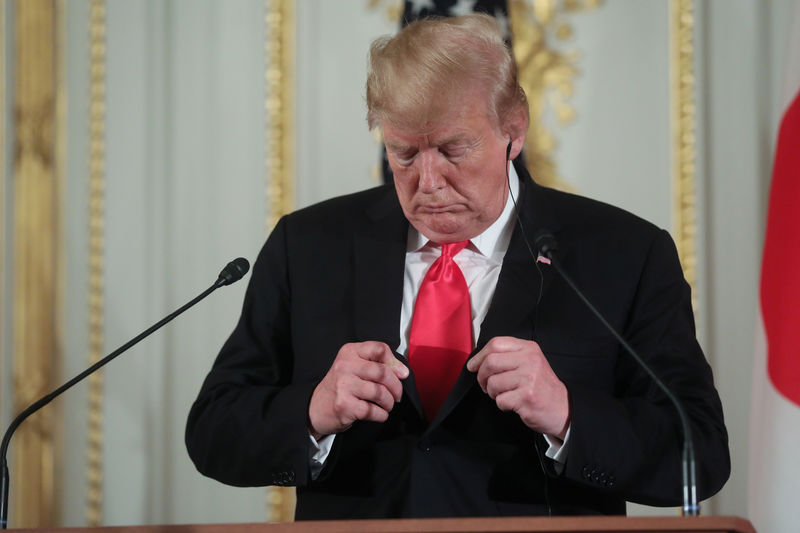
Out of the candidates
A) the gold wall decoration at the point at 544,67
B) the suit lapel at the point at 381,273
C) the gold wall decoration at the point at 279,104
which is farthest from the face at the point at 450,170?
the gold wall decoration at the point at 279,104

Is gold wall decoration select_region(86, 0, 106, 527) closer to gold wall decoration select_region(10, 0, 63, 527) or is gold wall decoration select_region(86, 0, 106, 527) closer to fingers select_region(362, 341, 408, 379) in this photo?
gold wall decoration select_region(10, 0, 63, 527)

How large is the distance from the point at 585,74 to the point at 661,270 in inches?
48.5

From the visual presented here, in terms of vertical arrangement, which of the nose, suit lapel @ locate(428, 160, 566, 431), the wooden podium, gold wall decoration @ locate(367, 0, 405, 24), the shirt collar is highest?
gold wall decoration @ locate(367, 0, 405, 24)

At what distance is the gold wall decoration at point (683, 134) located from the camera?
3.21 m

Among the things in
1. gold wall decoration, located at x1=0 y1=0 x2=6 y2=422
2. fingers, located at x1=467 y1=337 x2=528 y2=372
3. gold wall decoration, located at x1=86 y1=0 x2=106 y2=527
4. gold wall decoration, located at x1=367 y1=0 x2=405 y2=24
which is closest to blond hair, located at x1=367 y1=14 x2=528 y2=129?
fingers, located at x1=467 y1=337 x2=528 y2=372

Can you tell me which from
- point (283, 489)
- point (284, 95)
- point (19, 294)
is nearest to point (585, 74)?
point (284, 95)

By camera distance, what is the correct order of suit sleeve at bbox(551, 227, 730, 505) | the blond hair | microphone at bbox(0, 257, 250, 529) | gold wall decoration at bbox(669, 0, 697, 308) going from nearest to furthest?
1. microphone at bbox(0, 257, 250, 529)
2. suit sleeve at bbox(551, 227, 730, 505)
3. the blond hair
4. gold wall decoration at bbox(669, 0, 697, 308)

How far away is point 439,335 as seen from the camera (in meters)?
2.14

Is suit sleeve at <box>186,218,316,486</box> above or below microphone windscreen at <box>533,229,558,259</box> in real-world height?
below

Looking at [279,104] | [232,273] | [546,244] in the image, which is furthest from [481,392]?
[279,104]

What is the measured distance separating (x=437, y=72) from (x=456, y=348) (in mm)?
513

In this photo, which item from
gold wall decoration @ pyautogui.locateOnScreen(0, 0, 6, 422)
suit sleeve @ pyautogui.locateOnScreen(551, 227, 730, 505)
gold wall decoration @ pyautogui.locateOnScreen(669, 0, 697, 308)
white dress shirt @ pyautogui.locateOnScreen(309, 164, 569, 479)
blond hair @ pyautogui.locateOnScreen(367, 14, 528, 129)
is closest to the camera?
suit sleeve @ pyautogui.locateOnScreen(551, 227, 730, 505)

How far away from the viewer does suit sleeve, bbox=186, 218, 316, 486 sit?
1.99 meters

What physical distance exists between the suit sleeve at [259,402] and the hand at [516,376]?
36 centimetres
